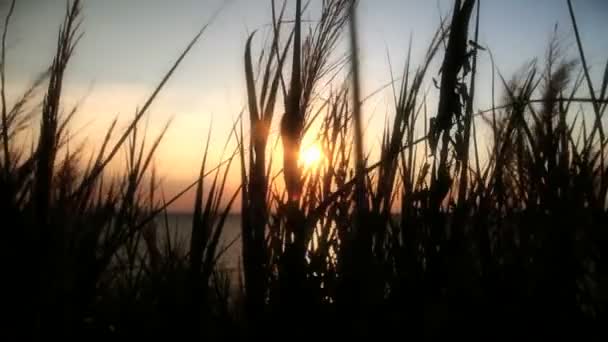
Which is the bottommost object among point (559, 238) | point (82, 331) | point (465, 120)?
point (82, 331)

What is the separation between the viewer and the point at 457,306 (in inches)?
36.7

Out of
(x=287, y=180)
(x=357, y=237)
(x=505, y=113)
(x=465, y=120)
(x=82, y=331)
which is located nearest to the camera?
(x=82, y=331)

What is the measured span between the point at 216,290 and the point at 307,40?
496 mm

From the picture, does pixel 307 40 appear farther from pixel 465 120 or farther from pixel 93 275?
pixel 93 275

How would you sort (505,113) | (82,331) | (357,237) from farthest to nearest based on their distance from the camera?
1. (505,113)
2. (357,237)
3. (82,331)

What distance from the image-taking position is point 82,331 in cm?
79

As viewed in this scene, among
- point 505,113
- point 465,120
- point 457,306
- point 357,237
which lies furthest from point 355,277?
Result: point 505,113

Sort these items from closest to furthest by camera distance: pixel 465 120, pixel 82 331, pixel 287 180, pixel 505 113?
pixel 82 331 < pixel 287 180 < pixel 465 120 < pixel 505 113

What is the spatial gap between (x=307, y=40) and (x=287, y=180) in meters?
0.27

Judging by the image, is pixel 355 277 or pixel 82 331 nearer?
pixel 82 331

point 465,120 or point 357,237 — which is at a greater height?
point 465,120

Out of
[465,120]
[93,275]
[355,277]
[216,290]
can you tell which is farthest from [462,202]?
[93,275]

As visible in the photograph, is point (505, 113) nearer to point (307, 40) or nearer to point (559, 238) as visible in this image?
point (559, 238)

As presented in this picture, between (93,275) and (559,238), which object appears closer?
(93,275)
